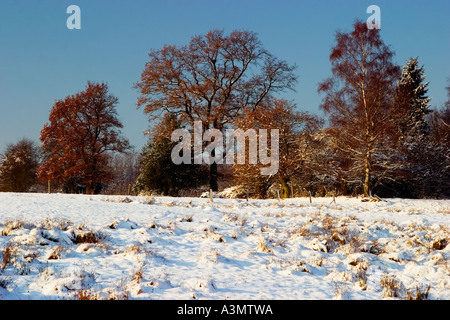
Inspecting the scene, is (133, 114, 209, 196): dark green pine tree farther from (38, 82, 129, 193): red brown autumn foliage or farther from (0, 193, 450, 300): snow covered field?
(0, 193, 450, 300): snow covered field

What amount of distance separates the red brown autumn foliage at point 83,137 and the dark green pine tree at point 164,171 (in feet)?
11.8

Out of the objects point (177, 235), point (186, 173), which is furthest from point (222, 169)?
point (177, 235)

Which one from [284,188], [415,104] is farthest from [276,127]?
[415,104]

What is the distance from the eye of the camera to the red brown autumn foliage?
112 ft

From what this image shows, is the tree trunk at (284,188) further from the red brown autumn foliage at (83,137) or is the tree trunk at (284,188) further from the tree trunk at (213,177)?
the red brown autumn foliage at (83,137)

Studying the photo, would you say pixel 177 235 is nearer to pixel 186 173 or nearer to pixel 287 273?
pixel 287 273

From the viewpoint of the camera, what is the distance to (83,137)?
35.2 meters

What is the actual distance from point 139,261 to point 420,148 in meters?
34.7

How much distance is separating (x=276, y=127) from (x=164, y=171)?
1214cm

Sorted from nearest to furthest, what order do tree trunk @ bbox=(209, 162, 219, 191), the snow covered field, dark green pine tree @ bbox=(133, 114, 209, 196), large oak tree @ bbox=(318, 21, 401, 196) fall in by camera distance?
1. the snow covered field
2. large oak tree @ bbox=(318, 21, 401, 196)
3. tree trunk @ bbox=(209, 162, 219, 191)
4. dark green pine tree @ bbox=(133, 114, 209, 196)

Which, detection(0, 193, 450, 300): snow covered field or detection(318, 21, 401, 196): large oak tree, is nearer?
detection(0, 193, 450, 300): snow covered field

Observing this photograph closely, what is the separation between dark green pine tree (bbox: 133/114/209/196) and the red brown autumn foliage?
11.8 feet
